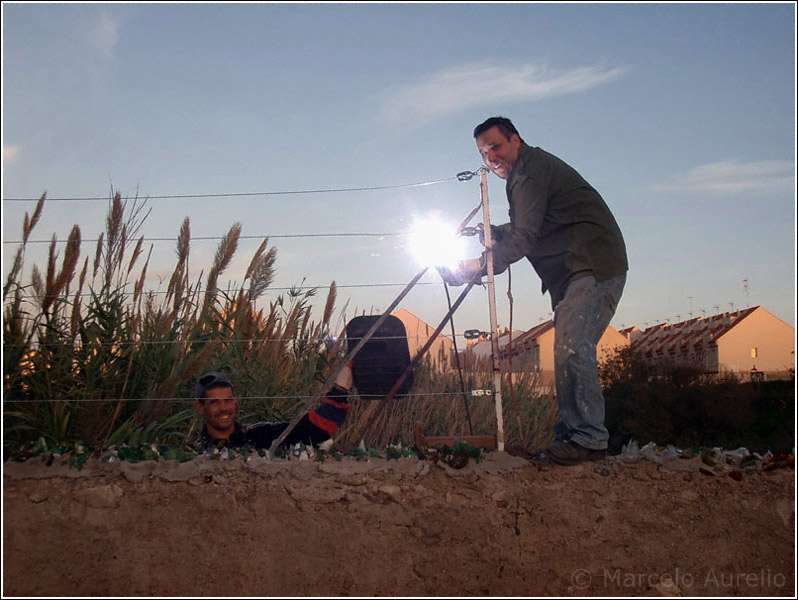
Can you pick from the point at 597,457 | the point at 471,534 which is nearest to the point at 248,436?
the point at 471,534

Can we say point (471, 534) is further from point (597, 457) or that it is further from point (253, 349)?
point (253, 349)

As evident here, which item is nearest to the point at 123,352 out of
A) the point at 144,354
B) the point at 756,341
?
the point at 144,354

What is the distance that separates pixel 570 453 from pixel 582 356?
0.46 metres

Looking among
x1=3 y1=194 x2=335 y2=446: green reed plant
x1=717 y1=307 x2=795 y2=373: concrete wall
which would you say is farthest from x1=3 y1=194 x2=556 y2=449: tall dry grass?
x1=717 y1=307 x2=795 y2=373: concrete wall

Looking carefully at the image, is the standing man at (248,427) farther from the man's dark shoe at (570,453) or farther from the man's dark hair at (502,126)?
the man's dark hair at (502,126)

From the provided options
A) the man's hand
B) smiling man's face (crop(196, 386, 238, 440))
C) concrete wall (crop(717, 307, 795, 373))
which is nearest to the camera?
the man's hand

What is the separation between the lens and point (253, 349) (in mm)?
5094

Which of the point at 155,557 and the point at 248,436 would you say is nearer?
the point at 155,557

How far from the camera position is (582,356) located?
3.46 m

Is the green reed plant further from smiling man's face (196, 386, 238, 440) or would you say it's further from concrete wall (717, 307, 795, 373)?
concrete wall (717, 307, 795, 373)

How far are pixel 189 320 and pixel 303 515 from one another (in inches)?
73.0

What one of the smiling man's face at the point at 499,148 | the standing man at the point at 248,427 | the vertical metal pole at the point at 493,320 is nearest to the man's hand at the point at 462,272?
the vertical metal pole at the point at 493,320

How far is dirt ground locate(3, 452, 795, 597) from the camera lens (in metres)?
3.29

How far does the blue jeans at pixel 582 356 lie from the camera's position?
137 inches
